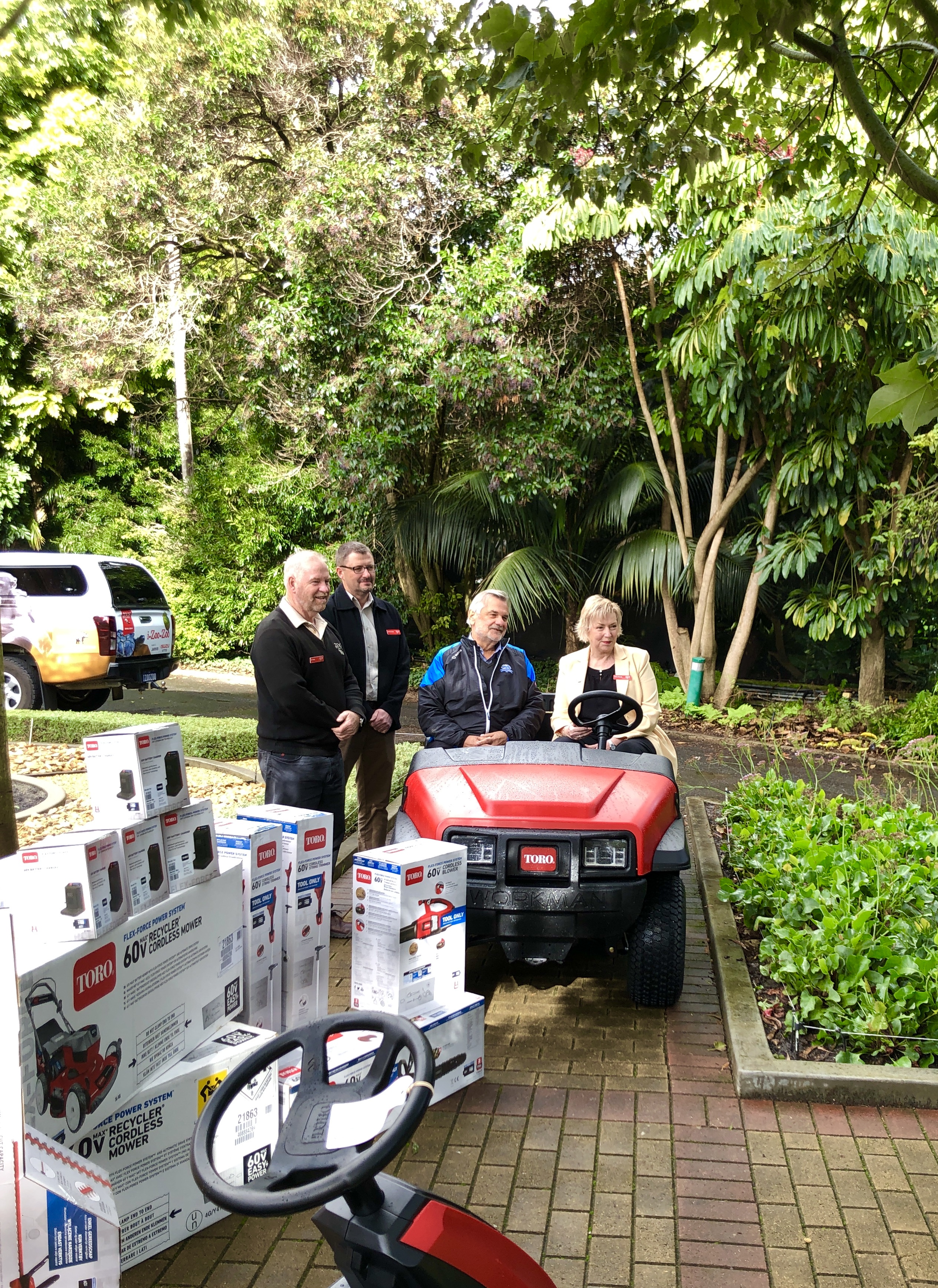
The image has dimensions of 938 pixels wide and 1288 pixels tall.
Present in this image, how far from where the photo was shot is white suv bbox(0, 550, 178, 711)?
483 inches

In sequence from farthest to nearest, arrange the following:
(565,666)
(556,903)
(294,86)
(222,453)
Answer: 1. (222,453)
2. (294,86)
3. (565,666)
4. (556,903)

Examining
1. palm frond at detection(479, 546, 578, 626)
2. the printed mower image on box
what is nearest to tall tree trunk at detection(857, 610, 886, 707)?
palm frond at detection(479, 546, 578, 626)

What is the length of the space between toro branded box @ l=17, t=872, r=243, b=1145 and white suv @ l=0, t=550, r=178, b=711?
31.3 feet

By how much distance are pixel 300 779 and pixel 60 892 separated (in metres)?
2.21

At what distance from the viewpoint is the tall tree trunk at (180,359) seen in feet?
57.2

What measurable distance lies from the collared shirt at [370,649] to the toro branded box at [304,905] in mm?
2124

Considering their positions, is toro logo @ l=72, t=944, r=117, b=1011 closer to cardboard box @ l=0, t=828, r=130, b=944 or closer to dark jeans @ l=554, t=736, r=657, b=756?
cardboard box @ l=0, t=828, r=130, b=944

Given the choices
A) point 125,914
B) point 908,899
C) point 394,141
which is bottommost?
point 908,899

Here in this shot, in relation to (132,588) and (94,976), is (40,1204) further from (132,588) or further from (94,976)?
(132,588)

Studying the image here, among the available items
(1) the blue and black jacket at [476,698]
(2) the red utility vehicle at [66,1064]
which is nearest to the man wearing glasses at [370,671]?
(1) the blue and black jacket at [476,698]

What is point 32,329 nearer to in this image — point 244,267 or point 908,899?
point 244,267

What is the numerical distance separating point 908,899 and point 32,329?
18.8 meters

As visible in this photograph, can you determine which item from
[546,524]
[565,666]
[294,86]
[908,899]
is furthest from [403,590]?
[908,899]

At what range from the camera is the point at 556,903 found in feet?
13.6
